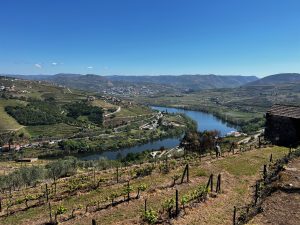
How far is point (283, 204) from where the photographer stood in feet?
55.4

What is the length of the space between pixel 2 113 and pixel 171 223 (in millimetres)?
179122

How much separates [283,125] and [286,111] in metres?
1.53

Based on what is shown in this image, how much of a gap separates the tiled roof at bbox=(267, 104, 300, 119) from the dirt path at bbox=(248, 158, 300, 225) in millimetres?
14879

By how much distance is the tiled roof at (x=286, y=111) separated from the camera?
34.4 m

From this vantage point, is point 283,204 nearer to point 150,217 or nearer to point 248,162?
point 150,217

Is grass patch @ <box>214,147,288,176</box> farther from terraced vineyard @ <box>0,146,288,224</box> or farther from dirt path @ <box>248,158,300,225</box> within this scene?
dirt path @ <box>248,158,300,225</box>

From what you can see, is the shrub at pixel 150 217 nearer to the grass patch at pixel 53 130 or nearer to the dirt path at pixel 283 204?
the dirt path at pixel 283 204

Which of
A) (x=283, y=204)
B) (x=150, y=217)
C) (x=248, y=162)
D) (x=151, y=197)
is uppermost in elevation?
(x=283, y=204)

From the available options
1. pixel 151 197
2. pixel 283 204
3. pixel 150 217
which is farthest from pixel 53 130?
pixel 283 204

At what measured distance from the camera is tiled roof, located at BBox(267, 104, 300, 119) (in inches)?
1356

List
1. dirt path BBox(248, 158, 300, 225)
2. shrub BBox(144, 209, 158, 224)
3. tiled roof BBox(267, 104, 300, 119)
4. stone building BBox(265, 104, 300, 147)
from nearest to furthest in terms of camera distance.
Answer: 1. dirt path BBox(248, 158, 300, 225)
2. shrub BBox(144, 209, 158, 224)
3. stone building BBox(265, 104, 300, 147)
4. tiled roof BBox(267, 104, 300, 119)

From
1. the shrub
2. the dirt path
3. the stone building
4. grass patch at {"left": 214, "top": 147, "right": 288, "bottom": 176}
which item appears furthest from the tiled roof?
the shrub

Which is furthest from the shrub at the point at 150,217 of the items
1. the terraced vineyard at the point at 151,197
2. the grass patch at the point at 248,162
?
the grass patch at the point at 248,162

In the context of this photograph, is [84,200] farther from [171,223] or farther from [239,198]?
[239,198]
